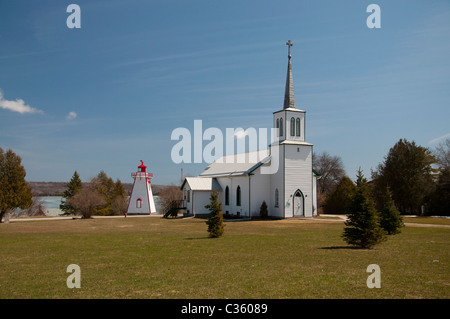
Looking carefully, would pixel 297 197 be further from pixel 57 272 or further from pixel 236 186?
pixel 57 272

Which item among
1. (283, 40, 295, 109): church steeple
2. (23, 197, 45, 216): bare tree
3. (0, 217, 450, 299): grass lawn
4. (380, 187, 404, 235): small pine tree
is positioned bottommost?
(23, 197, 45, 216): bare tree

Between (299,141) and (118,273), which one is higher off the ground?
(299,141)

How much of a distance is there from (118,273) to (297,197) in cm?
2780

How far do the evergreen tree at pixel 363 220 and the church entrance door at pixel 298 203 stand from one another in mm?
20894

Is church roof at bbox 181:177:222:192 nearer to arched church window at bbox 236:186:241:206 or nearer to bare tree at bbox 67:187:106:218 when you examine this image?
arched church window at bbox 236:186:241:206

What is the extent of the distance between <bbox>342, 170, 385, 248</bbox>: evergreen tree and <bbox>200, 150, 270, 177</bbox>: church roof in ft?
73.3

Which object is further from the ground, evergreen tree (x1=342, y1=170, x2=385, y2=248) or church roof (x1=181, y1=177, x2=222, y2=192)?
church roof (x1=181, y1=177, x2=222, y2=192)

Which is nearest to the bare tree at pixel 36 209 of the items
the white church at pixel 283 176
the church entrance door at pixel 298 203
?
the white church at pixel 283 176

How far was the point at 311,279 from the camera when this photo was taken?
9945 mm

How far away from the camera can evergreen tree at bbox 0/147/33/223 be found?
3519cm

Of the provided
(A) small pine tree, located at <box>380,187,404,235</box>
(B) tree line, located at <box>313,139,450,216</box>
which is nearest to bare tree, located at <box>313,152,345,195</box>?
(B) tree line, located at <box>313,139,450,216</box>

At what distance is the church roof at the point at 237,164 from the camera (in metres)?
40.2

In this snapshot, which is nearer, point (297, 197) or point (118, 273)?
point (118, 273)
